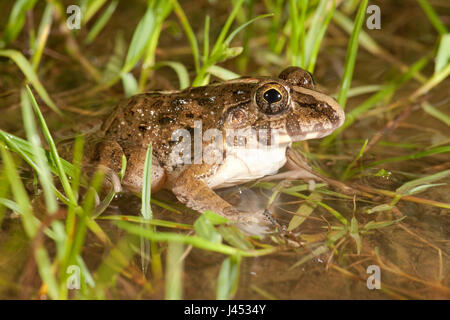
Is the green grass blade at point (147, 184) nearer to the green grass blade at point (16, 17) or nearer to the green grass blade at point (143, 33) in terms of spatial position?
the green grass blade at point (143, 33)

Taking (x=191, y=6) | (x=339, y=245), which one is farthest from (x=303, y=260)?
(x=191, y=6)

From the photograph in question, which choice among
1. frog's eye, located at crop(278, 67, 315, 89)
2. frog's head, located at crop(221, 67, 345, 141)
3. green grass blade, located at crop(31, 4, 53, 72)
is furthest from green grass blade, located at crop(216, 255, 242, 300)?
green grass blade, located at crop(31, 4, 53, 72)

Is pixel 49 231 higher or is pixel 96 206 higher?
pixel 96 206

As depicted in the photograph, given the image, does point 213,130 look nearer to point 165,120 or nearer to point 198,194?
point 165,120

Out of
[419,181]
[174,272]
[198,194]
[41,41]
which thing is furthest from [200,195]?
[41,41]

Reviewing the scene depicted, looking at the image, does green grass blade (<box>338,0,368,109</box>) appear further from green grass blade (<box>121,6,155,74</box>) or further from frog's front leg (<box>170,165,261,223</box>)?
green grass blade (<box>121,6,155,74</box>)

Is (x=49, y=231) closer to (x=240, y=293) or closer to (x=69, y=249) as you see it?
(x=69, y=249)

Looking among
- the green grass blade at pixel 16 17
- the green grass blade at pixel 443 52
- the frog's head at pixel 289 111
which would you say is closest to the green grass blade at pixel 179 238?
the frog's head at pixel 289 111
